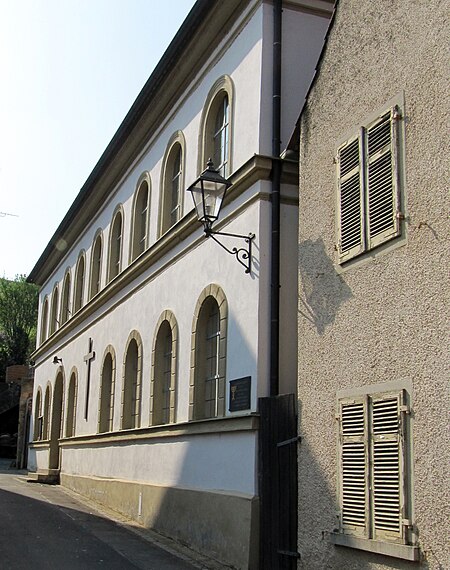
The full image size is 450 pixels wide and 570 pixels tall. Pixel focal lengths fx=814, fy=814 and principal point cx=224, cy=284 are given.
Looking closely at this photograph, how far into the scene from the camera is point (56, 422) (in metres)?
27.3

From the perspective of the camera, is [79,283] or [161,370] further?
[79,283]

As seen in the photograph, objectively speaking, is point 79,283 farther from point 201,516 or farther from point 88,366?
point 201,516

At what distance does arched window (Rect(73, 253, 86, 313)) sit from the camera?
24.6 metres

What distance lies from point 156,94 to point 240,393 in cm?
744

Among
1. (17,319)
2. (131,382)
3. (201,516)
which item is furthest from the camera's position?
(17,319)

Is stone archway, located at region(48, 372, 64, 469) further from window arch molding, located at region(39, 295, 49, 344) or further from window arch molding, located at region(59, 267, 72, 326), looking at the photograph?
window arch molding, located at region(39, 295, 49, 344)

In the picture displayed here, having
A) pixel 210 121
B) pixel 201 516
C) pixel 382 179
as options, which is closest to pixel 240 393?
pixel 201 516

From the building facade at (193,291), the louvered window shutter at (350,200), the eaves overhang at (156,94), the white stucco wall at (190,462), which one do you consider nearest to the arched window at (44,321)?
the eaves overhang at (156,94)

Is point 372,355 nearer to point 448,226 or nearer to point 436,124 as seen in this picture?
point 448,226

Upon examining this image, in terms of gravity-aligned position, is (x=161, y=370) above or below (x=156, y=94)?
below

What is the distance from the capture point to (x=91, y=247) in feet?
75.0

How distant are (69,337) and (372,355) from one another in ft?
61.2

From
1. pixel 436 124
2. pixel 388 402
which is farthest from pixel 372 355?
pixel 436 124

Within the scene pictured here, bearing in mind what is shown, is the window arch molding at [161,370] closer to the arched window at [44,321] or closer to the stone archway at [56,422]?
the stone archway at [56,422]
